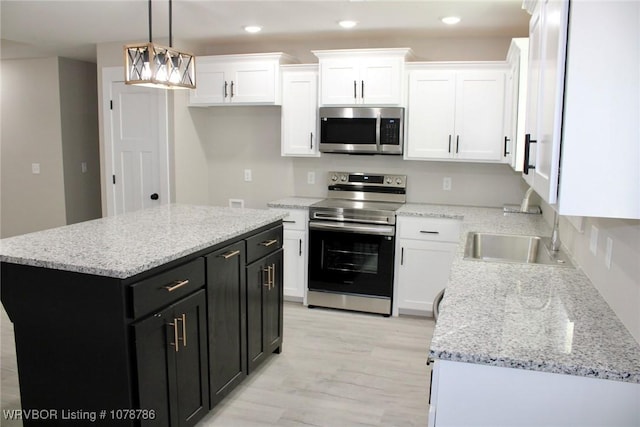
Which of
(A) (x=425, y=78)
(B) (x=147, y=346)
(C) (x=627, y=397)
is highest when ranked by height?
(A) (x=425, y=78)

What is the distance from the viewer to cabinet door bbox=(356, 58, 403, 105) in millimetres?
4273

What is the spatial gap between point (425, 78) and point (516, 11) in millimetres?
910

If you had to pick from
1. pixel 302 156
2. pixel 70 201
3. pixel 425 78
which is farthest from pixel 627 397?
pixel 70 201

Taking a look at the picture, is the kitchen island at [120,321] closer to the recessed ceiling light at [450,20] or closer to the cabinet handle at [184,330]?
the cabinet handle at [184,330]

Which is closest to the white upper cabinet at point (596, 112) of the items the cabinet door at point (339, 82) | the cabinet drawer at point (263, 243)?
the cabinet drawer at point (263, 243)

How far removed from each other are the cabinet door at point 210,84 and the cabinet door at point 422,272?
2111mm

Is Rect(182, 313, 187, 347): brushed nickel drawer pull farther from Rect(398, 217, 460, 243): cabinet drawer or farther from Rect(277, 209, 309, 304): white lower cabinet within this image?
Rect(398, 217, 460, 243): cabinet drawer

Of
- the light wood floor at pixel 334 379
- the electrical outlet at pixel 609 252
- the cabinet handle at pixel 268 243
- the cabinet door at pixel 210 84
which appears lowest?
the light wood floor at pixel 334 379

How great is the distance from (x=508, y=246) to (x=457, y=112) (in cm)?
142

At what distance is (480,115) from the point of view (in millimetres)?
4203

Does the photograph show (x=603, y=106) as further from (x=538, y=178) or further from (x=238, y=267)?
(x=238, y=267)

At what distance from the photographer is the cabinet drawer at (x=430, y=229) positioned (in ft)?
13.6

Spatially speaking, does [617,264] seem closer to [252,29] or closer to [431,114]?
→ [431,114]

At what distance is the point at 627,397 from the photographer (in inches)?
55.4
